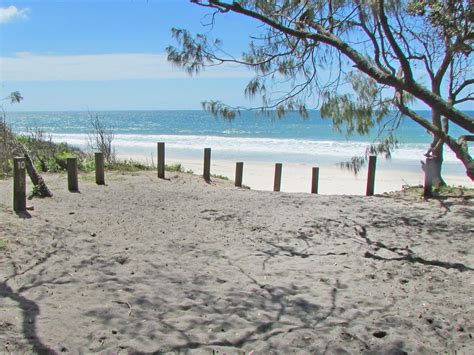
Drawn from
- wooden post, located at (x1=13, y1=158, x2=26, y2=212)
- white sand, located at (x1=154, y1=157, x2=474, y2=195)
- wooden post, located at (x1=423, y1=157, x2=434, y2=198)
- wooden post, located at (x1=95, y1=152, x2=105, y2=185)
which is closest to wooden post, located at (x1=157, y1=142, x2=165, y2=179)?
wooden post, located at (x1=95, y1=152, x2=105, y2=185)

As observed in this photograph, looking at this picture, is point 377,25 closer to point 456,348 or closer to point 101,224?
point 456,348

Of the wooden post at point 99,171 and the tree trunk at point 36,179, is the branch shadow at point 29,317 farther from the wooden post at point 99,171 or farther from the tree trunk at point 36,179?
the wooden post at point 99,171

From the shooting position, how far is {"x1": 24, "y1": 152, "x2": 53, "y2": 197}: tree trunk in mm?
6898

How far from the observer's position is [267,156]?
23.9 metres

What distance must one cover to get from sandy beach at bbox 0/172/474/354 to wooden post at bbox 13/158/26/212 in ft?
0.54

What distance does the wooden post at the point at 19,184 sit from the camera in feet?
18.9

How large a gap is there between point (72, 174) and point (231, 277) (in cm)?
445

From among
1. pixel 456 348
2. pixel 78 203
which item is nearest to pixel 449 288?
pixel 456 348

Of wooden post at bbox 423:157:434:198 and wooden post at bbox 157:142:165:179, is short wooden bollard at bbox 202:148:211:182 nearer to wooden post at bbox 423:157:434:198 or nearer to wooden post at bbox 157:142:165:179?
wooden post at bbox 157:142:165:179

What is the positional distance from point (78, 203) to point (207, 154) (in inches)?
151

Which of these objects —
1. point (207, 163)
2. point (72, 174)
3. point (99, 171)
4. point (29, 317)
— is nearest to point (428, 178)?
point (207, 163)

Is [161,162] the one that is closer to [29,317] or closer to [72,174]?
[72,174]

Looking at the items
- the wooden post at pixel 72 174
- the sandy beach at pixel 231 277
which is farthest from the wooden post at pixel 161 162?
the wooden post at pixel 72 174

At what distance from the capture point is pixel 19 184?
226 inches
